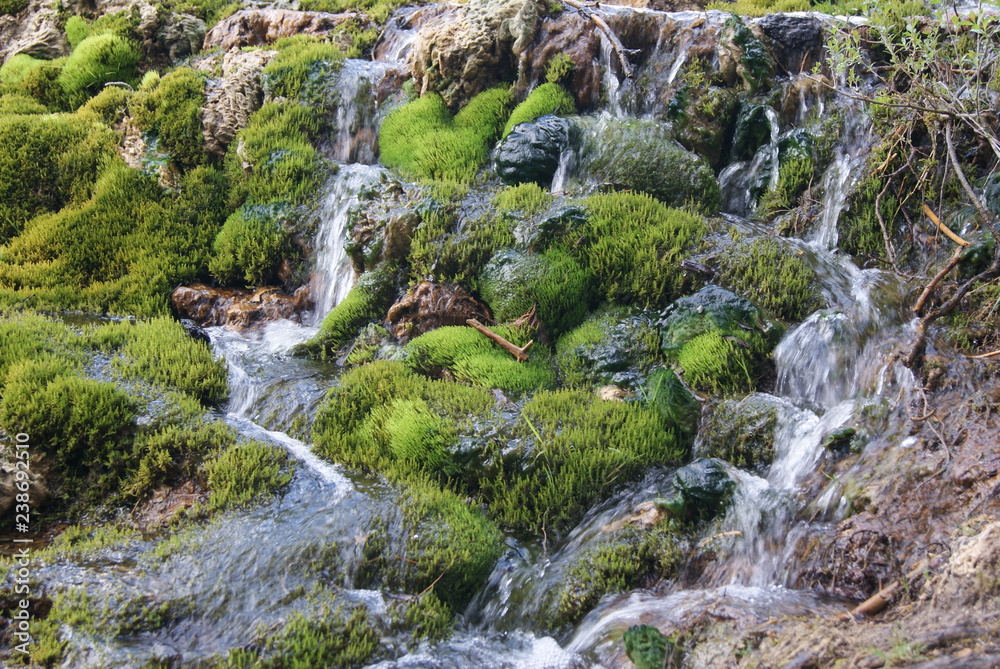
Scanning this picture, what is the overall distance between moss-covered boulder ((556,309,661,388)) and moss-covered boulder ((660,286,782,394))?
0.22 m

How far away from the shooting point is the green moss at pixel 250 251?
8.94m

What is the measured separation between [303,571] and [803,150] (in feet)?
23.9

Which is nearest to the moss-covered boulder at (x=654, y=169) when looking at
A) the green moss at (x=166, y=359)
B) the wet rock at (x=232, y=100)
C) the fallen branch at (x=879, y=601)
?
the green moss at (x=166, y=359)

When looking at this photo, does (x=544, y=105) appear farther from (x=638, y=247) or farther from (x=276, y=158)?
(x=276, y=158)

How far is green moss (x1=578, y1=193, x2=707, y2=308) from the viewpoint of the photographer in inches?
286

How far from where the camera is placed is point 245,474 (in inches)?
218

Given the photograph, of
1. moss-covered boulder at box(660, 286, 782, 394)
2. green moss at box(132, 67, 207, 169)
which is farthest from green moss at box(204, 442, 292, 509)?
green moss at box(132, 67, 207, 169)

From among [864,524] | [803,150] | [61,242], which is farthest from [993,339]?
[61,242]

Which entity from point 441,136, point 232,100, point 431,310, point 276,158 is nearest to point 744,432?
point 431,310

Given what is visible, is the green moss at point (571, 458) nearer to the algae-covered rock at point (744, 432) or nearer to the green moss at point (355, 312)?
the algae-covered rock at point (744, 432)

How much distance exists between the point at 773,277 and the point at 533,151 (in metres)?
3.47

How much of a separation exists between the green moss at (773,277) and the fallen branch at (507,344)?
7.08ft

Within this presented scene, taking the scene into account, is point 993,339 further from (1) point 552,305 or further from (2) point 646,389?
(1) point 552,305

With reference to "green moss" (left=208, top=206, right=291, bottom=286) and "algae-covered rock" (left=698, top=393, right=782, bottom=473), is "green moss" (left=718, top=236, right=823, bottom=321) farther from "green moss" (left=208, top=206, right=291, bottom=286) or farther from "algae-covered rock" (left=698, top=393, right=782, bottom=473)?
"green moss" (left=208, top=206, right=291, bottom=286)
